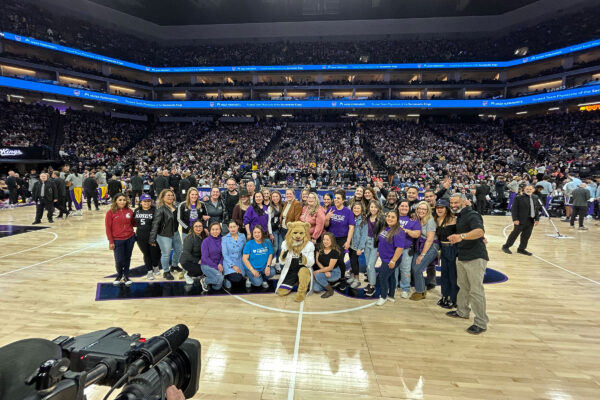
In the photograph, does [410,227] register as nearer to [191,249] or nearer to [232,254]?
[232,254]

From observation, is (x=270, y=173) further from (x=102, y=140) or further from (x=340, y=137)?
(x=102, y=140)

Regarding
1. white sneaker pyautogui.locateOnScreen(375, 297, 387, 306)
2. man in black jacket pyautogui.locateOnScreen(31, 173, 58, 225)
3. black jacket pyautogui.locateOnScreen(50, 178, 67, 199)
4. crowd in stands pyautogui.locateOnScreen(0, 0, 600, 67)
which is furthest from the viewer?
crowd in stands pyautogui.locateOnScreen(0, 0, 600, 67)

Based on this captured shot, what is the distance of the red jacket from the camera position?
203 inches

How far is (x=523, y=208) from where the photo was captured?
7.57 metres

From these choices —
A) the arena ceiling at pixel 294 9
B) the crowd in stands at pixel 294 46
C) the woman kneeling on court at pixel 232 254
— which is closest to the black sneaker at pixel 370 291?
the woman kneeling on court at pixel 232 254

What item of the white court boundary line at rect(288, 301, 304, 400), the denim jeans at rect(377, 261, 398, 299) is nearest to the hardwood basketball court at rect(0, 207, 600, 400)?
the white court boundary line at rect(288, 301, 304, 400)

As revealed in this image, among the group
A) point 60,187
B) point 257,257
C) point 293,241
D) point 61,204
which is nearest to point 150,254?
point 257,257

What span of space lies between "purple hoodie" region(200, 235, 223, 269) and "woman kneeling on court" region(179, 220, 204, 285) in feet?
0.73

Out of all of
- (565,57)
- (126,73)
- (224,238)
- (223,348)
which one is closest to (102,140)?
(126,73)

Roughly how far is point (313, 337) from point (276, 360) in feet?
2.15

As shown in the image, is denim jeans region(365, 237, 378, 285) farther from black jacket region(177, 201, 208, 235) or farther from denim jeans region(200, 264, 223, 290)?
black jacket region(177, 201, 208, 235)

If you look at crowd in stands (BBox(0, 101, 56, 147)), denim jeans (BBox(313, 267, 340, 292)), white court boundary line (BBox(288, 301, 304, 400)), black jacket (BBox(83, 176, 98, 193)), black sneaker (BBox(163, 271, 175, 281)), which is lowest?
white court boundary line (BBox(288, 301, 304, 400))

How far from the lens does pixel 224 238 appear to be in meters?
5.32

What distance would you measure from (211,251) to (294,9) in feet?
120
